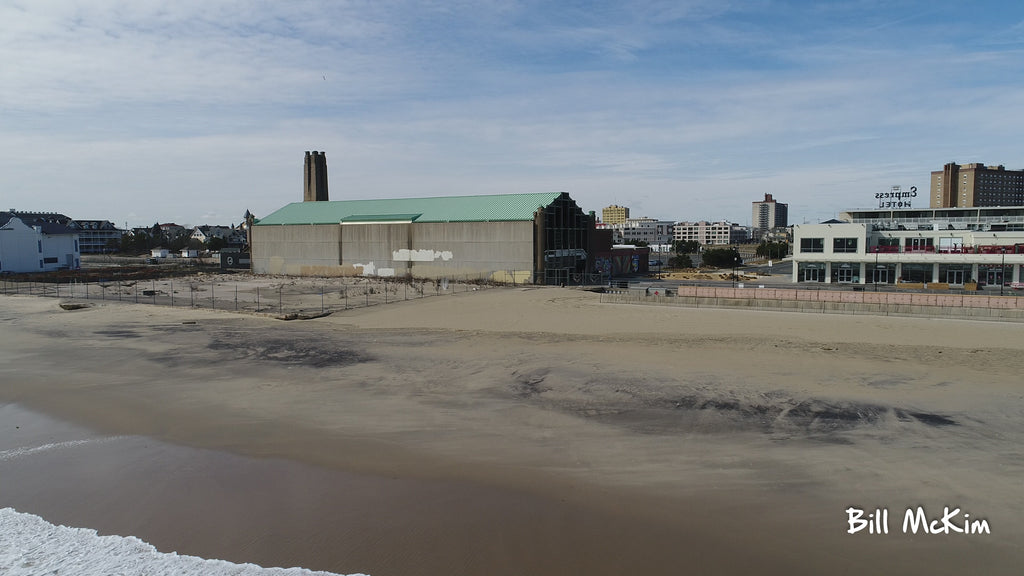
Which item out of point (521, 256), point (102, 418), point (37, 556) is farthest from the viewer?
point (521, 256)

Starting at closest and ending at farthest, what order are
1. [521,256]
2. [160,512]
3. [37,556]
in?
[37,556], [160,512], [521,256]

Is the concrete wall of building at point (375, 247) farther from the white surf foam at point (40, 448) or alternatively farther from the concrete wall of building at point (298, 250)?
the white surf foam at point (40, 448)

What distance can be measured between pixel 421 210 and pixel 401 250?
6.33m

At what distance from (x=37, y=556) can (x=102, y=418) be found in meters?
9.33

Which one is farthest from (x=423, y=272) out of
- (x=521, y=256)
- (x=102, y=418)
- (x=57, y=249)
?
(x=57, y=249)

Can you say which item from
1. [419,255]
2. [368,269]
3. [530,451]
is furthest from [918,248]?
[530,451]

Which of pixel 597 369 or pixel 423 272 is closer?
pixel 597 369

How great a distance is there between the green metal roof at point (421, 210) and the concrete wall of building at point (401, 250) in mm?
1155

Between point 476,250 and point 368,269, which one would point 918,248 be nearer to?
point 476,250

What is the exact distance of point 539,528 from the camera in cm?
1259

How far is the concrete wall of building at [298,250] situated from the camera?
269ft

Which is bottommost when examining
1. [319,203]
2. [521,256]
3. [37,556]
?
[37,556]

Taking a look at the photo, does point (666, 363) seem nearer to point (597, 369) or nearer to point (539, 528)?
point (597, 369)

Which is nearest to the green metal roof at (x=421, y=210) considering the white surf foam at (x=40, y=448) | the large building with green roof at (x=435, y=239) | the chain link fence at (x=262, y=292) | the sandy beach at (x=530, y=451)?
the large building with green roof at (x=435, y=239)
